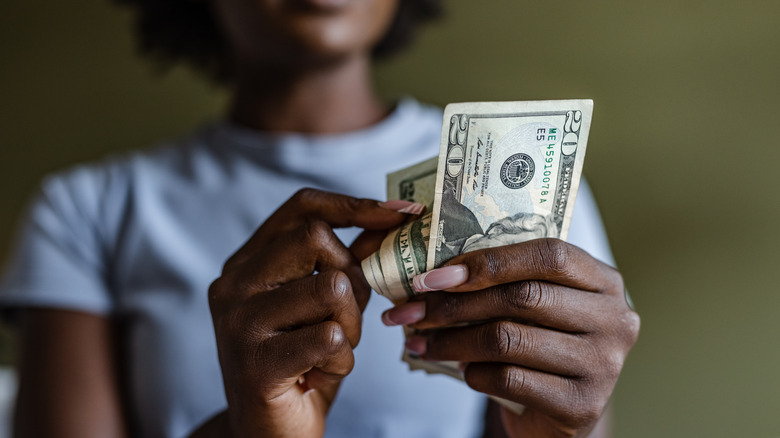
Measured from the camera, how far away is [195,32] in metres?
1.37

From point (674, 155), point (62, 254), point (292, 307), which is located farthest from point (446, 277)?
point (674, 155)

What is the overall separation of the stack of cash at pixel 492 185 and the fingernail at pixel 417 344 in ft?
0.28

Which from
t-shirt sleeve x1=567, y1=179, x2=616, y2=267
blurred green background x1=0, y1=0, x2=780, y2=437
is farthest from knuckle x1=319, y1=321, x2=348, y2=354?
blurred green background x1=0, y1=0, x2=780, y2=437

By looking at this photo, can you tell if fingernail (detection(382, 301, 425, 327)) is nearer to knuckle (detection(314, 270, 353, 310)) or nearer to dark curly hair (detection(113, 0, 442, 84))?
knuckle (detection(314, 270, 353, 310))

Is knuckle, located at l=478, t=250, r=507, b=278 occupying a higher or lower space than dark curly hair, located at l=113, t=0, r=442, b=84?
lower

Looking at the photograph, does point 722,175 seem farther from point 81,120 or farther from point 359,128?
point 81,120

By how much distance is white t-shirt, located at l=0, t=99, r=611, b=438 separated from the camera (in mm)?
953

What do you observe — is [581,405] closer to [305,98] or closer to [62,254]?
[305,98]

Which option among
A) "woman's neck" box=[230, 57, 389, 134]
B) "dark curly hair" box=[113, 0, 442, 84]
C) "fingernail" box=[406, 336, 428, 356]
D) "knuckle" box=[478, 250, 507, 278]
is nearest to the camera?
"knuckle" box=[478, 250, 507, 278]

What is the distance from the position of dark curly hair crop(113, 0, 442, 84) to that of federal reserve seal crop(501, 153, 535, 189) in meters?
0.86

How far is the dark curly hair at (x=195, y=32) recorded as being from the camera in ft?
4.39

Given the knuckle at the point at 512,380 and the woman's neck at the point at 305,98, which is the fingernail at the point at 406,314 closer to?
the knuckle at the point at 512,380

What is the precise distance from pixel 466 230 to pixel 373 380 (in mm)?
435

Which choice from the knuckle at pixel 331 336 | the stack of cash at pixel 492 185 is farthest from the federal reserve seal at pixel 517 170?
the knuckle at pixel 331 336
